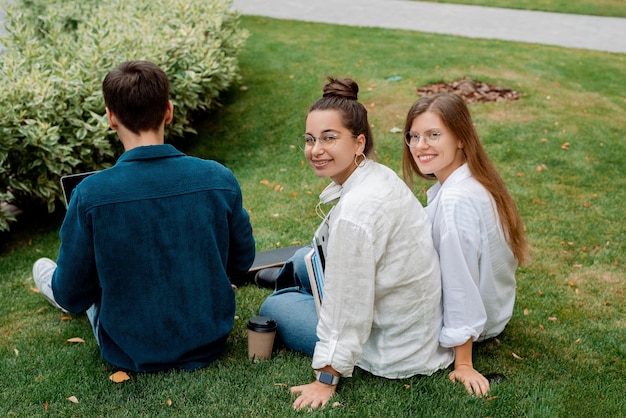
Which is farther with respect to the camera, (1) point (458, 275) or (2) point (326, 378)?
(1) point (458, 275)

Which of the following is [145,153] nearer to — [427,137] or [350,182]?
[350,182]

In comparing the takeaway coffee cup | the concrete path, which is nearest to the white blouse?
the takeaway coffee cup

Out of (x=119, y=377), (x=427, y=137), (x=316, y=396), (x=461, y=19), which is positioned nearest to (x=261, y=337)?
(x=316, y=396)

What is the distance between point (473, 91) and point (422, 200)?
2.78 meters

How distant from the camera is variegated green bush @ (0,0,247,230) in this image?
521 cm

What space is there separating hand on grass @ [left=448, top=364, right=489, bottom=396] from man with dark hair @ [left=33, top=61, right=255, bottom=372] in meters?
1.05

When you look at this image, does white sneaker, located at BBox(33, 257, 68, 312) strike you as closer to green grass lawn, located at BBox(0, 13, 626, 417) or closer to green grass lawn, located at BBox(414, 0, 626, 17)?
green grass lawn, located at BBox(0, 13, 626, 417)

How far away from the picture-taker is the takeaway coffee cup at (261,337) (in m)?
3.16

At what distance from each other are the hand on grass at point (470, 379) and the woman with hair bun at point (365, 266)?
7 centimetres

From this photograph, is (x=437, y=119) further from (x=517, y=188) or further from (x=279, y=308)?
(x=517, y=188)

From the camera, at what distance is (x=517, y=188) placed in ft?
19.4

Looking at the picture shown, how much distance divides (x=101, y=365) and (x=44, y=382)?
0.85ft

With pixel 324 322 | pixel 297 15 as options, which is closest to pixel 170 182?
Result: pixel 324 322

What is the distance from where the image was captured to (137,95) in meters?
2.67
